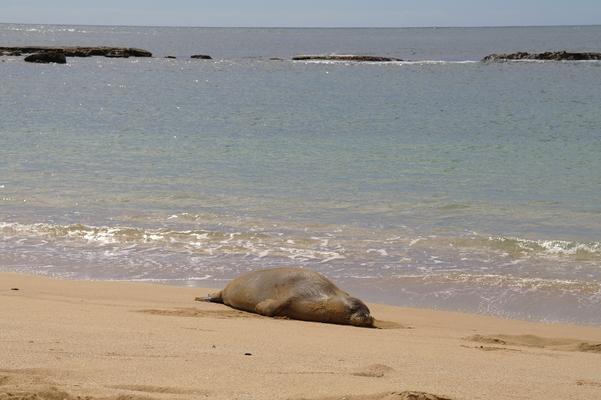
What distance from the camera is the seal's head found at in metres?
7.64

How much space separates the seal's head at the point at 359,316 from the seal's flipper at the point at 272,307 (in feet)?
2.05

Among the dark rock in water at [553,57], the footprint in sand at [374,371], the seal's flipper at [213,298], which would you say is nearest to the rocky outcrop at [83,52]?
the dark rock in water at [553,57]

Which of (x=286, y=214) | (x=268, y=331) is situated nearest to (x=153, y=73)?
(x=286, y=214)

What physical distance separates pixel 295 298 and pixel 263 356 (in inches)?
93.3

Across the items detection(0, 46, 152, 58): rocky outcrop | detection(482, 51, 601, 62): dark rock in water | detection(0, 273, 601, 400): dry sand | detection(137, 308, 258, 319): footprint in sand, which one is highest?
detection(482, 51, 601, 62): dark rock in water

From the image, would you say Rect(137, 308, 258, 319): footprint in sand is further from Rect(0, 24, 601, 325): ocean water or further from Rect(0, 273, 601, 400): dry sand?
Rect(0, 24, 601, 325): ocean water

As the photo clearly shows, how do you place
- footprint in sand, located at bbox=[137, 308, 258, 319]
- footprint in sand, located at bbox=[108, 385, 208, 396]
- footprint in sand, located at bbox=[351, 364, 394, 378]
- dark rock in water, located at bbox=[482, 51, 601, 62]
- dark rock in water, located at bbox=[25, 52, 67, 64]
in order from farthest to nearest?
dark rock in water, located at bbox=[482, 51, 601, 62]
dark rock in water, located at bbox=[25, 52, 67, 64]
footprint in sand, located at bbox=[137, 308, 258, 319]
footprint in sand, located at bbox=[351, 364, 394, 378]
footprint in sand, located at bbox=[108, 385, 208, 396]

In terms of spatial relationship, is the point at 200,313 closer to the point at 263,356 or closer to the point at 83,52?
the point at 263,356

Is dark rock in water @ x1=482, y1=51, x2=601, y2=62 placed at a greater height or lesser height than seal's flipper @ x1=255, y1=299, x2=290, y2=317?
greater

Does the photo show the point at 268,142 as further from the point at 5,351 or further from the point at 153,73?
the point at 153,73

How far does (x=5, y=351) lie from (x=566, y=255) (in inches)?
309

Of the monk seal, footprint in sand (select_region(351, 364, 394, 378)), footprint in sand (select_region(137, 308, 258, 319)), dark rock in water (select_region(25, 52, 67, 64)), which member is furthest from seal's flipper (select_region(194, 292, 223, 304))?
dark rock in water (select_region(25, 52, 67, 64))

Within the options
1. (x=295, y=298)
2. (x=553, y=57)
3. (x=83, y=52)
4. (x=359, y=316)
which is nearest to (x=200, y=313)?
(x=295, y=298)

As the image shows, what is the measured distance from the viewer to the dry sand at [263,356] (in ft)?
15.6
